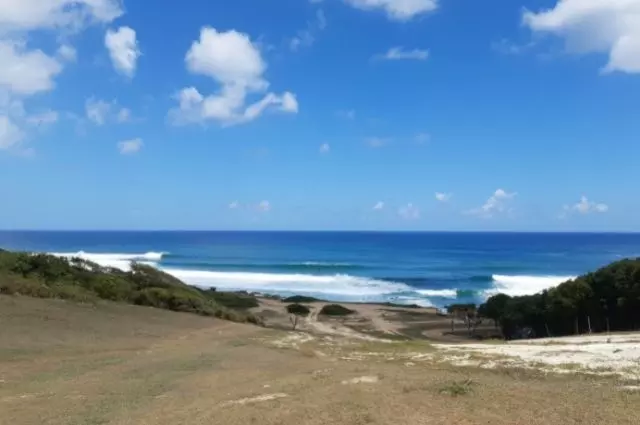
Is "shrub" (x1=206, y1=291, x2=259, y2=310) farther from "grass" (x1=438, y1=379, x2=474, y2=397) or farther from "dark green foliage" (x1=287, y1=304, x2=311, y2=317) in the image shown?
"grass" (x1=438, y1=379, x2=474, y2=397)

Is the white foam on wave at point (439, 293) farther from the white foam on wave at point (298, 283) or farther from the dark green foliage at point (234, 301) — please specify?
the dark green foliage at point (234, 301)

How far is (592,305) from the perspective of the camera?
3119 centimetres

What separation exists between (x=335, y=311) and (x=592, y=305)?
19.5m

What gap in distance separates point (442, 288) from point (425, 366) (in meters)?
57.0

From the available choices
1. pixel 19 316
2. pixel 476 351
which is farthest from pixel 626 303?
pixel 19 316

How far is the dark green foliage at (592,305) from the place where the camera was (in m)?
30.1

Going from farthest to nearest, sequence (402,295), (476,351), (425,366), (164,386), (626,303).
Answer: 1. (402,295)
2. (626,303)
3. (476,351)
4. (425,366)
5. (164,386)

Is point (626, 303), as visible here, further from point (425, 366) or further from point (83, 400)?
point (83, 400)

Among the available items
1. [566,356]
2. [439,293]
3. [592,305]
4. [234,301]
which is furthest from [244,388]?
[439,293]

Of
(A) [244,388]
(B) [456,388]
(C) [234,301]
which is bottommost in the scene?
(C) [234,301]

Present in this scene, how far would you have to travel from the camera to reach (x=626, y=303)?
29859 millimetres

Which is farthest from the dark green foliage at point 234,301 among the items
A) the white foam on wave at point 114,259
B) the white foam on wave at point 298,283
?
the white foam on wave at point 298,283

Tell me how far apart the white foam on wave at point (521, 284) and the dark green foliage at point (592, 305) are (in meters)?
28.8

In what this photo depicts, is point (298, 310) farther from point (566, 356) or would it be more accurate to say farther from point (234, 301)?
point (566, 356)
